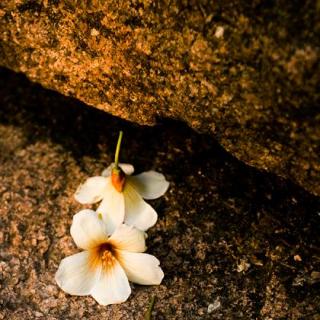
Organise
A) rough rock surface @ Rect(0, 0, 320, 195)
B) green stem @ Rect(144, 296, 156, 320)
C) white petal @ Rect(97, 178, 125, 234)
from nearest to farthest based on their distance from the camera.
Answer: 1. rough rock surface @ Rect(0, 0, 320, 195)
2. green stem @ Rect(144, 296, 156, 320)
3. white petal @ Rect(97, 178, 125, 234)

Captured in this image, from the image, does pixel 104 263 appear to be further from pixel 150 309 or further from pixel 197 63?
pixel 197 63

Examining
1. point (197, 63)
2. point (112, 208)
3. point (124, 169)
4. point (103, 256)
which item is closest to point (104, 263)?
point (103, 256)

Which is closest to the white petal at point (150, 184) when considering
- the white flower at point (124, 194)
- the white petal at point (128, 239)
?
the white flower at point (124, 194)

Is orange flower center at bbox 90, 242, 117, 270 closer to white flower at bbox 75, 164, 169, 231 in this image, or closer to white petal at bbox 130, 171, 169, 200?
white flower at bbox 75, 164, 169, 231

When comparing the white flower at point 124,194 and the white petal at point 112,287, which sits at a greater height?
the white flower at point 124,194

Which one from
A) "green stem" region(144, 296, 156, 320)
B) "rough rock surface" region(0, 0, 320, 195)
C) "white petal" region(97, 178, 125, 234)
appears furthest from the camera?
"white petal" region(97, 178, 125, 234)

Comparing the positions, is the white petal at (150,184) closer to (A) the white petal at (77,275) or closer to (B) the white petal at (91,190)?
(B) the white petal at (91,190)

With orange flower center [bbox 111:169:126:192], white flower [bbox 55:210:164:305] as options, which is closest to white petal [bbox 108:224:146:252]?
white flower [bbox 55:210:164:305]
